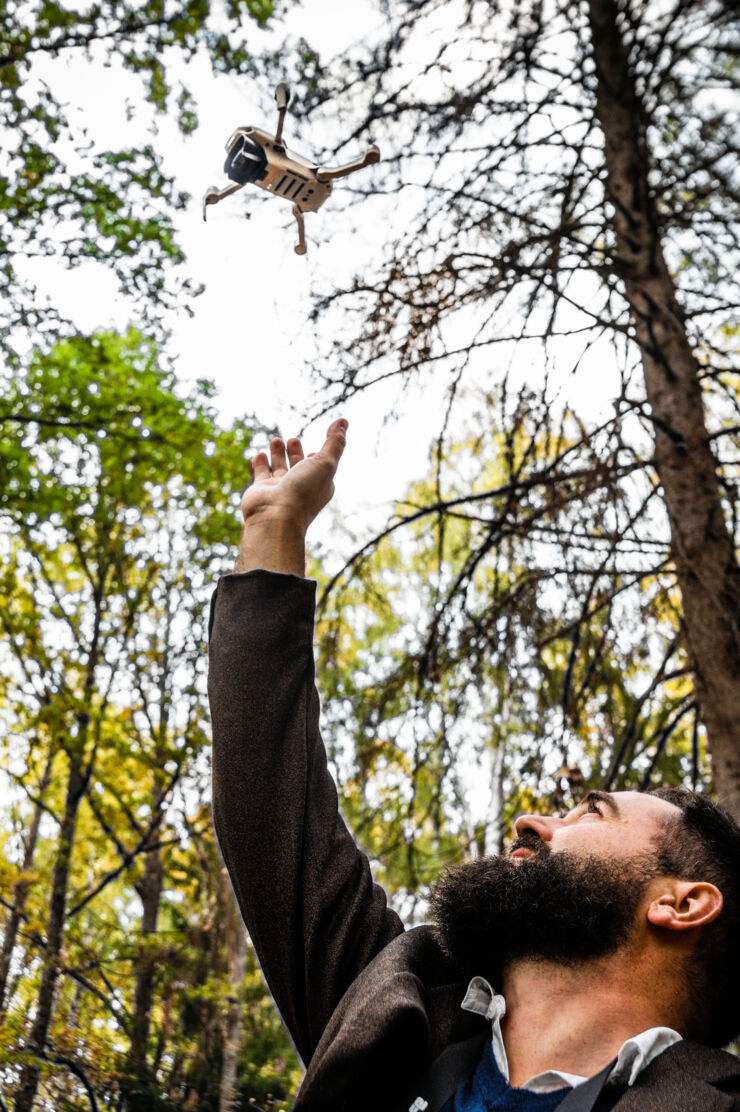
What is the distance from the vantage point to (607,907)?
5.45 feet

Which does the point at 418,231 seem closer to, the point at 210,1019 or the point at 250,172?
the point at 250,172

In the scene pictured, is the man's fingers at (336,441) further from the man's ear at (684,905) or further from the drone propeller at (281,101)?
the man's ear at (684,905)

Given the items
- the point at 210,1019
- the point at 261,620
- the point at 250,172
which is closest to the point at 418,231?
the point at 250,172

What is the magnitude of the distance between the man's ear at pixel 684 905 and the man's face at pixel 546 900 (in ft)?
0.12


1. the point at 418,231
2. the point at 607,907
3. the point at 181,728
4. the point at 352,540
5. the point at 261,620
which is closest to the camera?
the point at 607,907

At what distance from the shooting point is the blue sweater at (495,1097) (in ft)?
4.74

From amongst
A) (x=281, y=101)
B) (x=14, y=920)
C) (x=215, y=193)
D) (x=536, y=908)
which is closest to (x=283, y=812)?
(x=536, y=908)

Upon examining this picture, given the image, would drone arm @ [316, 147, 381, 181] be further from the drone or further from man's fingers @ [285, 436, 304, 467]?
man's fingers @ [285, 436, 304, 467]

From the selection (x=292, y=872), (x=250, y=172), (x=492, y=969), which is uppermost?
(x=250, y=172)

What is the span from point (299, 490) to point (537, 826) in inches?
32.6

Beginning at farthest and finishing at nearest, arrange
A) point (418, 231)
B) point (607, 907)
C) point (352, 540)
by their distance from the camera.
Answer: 1. point (352, 540)
2. point (418, 231)
3. point (607, 907)

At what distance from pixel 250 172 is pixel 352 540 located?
4912 mm

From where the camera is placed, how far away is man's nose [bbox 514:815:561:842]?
180 cm

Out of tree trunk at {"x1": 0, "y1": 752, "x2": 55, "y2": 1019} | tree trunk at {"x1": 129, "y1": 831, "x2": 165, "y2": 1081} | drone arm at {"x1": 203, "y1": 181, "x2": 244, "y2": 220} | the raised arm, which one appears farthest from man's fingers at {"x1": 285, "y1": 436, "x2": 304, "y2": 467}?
tree trunk at {"x1": 129, "y1": 831, "x2": 165, "y2": 1081}
